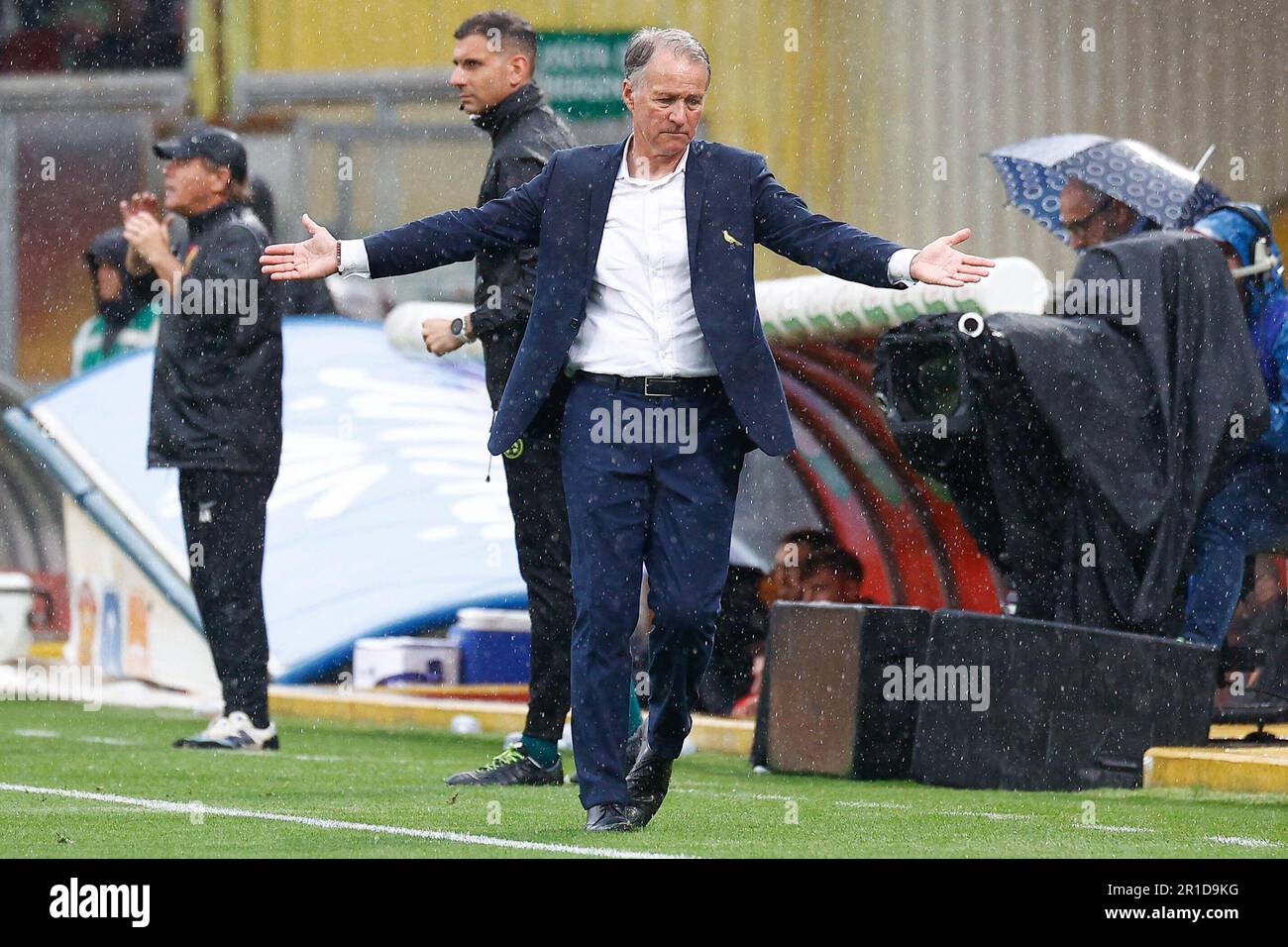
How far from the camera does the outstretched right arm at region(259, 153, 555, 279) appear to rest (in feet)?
22.2

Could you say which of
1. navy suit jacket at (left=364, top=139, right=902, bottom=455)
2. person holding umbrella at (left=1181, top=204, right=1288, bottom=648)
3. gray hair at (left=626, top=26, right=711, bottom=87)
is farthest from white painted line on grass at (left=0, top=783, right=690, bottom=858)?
person holding umbrella at (left=1181, top=204, right=1288, bottom=648)

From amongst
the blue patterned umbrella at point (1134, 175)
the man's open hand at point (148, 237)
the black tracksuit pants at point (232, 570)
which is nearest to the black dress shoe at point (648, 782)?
the black tracksuit pants at point (232, 570)

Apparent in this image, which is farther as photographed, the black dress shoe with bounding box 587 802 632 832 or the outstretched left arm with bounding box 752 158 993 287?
the black dress shoe with bounding box 587 802 632 832

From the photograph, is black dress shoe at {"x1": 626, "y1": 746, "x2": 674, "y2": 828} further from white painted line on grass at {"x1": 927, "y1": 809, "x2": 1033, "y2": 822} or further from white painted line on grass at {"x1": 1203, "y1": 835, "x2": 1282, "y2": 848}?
white painted line on grass at {"x1": 1203, "y1": 835, "x2": 1282, "y2": 848}

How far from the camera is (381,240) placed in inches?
269

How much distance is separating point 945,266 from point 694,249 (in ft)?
2.11

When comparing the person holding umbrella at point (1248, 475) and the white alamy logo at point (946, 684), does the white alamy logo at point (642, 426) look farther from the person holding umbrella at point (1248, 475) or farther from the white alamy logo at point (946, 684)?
the person holding umbrella at point (1248, 475)

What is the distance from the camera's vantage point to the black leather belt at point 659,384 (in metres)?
6.73

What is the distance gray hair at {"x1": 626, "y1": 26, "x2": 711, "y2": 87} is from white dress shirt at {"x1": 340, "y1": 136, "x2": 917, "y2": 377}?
27cm

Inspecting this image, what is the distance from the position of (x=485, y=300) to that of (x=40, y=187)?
14427mm

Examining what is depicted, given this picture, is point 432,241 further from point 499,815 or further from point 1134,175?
point 1134,175

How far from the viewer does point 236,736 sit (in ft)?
32.7
